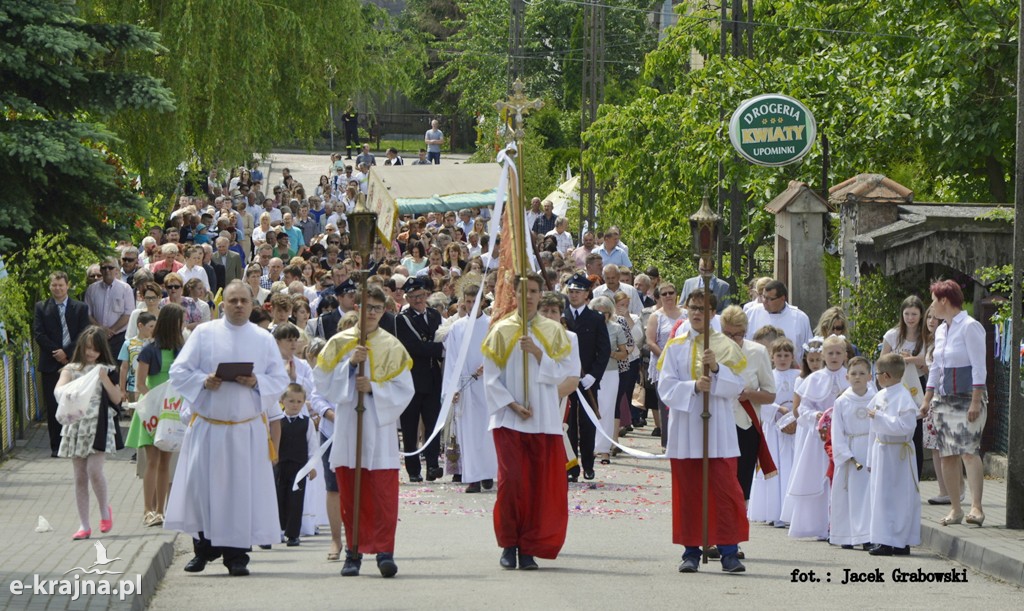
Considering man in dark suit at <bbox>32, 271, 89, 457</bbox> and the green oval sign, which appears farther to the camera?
the green oval sign

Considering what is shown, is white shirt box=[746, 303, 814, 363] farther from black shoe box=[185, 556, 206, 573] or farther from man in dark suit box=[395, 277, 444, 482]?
black shoe box=[185, 556, 206, 573]

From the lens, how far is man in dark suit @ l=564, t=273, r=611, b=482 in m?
17.5

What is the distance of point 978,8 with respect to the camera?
1008 inches

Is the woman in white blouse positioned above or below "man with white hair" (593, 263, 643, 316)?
below

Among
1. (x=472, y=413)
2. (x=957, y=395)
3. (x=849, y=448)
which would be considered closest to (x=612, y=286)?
(x=472, y=413)

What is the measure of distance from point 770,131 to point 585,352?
25.7 ft

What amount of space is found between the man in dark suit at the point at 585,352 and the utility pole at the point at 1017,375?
16.0ft

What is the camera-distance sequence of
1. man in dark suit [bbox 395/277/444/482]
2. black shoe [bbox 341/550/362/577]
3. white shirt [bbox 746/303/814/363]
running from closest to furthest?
black shoe [bbox 341/550/362/577]
white shirt [bbox 746/303/814/363]
man in dark suit [bbox 395/277/444/482]

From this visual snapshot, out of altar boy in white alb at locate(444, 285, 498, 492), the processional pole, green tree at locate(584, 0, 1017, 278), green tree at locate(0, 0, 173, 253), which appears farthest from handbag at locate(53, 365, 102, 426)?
green tree at locate(584, 0, 1017, 278)

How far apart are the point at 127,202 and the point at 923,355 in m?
9.32

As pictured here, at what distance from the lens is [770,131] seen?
80.5 feet

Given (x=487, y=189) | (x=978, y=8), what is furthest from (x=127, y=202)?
(x=487, y=189)

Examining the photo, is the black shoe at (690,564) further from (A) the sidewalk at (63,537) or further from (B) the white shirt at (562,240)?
(B) the white shirt at (562,240)

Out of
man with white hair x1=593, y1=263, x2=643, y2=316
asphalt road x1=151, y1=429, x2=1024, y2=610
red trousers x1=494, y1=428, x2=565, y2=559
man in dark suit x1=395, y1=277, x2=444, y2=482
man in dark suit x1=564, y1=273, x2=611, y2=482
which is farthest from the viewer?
man with white hair x1=593, y1=263, x2=643, y2=316
